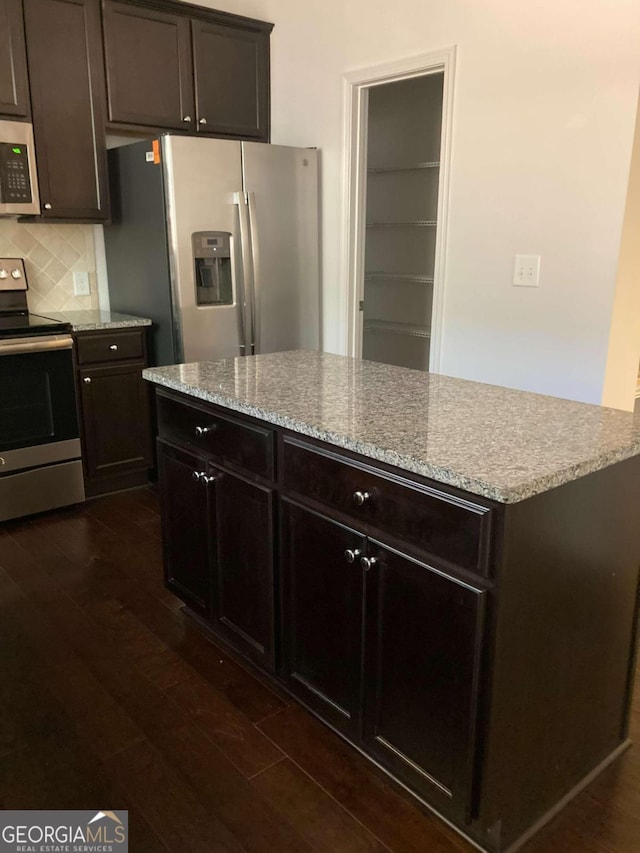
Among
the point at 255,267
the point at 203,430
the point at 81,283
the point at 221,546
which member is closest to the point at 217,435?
the point at 203,430

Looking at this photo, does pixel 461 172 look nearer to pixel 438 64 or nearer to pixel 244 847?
pixel 438 64

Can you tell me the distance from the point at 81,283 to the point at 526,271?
2.41 m

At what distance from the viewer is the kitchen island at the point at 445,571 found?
1.37m

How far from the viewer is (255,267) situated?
3.62 metres

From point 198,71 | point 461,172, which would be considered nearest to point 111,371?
point 198,71

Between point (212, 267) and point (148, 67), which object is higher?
point (148, 67)

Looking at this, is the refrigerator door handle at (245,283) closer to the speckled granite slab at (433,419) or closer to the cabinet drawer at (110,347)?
the cabinet drawer at (110,347)

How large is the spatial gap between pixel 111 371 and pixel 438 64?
2141mm

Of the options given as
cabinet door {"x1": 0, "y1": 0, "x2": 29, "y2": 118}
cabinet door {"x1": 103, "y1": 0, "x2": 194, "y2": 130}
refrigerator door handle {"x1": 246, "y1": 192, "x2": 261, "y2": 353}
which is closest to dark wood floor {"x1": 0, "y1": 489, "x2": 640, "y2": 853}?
refrigerator door handle {"x1": 246, "y1": 192, "x2": 261, "y2": 353}

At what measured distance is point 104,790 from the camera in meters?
1.72

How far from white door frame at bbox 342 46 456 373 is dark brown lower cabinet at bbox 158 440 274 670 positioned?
5.34 ft

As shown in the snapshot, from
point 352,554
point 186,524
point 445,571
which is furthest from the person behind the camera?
point 186,524

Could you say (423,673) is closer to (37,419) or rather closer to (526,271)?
(526,271)

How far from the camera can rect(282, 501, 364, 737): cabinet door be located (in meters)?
1.68
